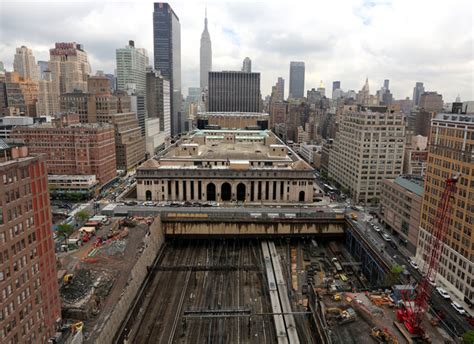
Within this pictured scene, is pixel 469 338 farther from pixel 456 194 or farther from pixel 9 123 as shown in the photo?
pixel 9 123

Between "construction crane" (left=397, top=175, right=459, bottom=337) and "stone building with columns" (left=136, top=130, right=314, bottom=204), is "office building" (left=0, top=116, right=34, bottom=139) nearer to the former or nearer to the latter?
"stone building with columns" (left=136, top=130, right=314, bottom=204)

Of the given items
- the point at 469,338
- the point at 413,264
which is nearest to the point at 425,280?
the point at 469,338

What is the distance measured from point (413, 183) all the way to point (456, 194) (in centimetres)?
2897

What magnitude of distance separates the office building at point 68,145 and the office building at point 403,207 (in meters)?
121

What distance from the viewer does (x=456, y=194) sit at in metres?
78.2

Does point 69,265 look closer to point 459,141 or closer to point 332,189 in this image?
point 459,141

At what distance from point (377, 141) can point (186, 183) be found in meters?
80.6

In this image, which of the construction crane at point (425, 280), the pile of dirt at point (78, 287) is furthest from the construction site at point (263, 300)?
the pile of dirt at point (78, 287)

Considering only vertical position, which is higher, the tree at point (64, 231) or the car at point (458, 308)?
the tree at point (64, 231)

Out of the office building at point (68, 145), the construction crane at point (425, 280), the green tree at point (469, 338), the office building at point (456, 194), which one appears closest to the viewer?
the green tree at point (469, 338)

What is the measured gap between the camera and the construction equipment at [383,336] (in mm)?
61853

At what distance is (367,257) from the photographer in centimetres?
10412

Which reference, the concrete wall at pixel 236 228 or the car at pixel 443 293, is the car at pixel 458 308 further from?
the concrete wall at pixel 236 228

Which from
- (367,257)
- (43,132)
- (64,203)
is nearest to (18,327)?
(367,257)
